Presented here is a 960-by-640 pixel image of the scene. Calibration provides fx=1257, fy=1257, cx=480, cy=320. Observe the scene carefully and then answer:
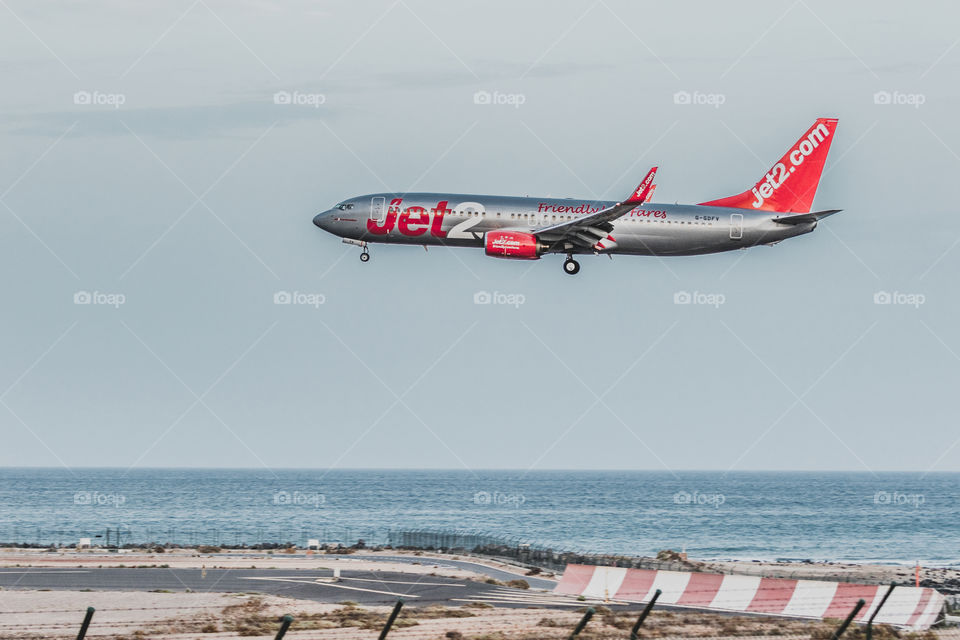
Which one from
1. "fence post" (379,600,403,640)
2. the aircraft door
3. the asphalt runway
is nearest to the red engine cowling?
the aircraft door

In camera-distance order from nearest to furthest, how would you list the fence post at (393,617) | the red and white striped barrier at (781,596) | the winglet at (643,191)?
the fence post at (393,617) < the red and white striped barrier at (781,596) < the winglet at (643,191)

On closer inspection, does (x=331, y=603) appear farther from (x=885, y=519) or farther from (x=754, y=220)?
(x=885, y=519)

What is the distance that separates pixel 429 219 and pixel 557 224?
6826 millimetres

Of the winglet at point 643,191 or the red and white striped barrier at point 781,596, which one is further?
the winglet at point 643,191

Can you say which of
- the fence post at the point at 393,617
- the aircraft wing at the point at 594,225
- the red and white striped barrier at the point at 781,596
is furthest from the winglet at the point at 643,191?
the fence post at the point at 393,617

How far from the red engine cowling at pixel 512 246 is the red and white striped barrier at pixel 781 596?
22602 mm

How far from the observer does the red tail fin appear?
7769 centimetres

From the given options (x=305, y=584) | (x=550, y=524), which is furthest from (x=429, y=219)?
(x=550, y=524)

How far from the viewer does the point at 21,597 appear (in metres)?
45.5

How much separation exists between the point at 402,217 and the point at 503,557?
67.6 ft

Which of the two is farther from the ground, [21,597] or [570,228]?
[570,228]

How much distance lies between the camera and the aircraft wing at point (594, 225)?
2489 inches

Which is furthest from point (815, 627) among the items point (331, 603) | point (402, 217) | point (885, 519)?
point (885, 519)

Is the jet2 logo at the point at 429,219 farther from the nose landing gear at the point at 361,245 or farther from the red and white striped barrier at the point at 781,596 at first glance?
the red and white striped barrier at the point at 781,596
